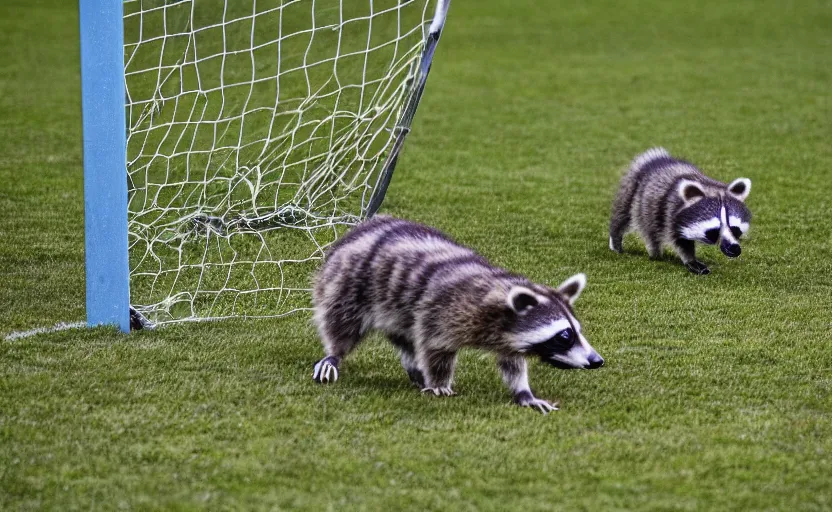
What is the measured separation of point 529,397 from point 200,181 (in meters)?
2.25

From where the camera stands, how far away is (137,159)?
5238 mm

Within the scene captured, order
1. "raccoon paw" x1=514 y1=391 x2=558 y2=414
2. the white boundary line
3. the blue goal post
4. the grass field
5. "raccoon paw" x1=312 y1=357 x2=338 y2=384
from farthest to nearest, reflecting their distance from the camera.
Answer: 1. the white boundary line
2. the blue goal post
3. "raccoon paw" x1=312 y1=357 x2=338 y2=384
4. "raccoon paw" x1=514 y1=391 x2=558 y2=414
5. the grass field

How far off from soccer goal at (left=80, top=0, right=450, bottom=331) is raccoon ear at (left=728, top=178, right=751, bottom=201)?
2.05 meters

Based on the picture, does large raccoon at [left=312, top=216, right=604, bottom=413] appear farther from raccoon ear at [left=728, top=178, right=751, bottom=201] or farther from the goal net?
raccoon ear at [left=728, top=178, right=751, bottom=201]

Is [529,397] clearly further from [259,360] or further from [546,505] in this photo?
[259,360]

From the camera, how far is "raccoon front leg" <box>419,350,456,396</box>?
434 centimetres

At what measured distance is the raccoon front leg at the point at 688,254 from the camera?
6466 mm

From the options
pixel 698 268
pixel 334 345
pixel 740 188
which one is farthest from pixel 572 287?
pixel 740 188

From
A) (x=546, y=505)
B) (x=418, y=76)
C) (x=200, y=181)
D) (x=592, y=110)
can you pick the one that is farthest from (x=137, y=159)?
(x=592, y=110)

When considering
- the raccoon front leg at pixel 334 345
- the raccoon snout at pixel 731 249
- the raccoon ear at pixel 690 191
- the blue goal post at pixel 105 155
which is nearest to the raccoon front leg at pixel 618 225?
the raccoon ear at pixel 690 191

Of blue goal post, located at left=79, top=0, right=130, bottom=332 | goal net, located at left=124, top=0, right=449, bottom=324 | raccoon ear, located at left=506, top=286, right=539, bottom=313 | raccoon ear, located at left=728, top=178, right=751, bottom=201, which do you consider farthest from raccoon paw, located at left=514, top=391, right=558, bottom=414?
raccoon ear, located at left=728, top=178, right=751, bottom=201

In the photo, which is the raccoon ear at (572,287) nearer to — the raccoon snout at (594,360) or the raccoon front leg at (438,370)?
the raccoon snout at (594,360)

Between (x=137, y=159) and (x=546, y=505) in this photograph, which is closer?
(x=546, y=505)

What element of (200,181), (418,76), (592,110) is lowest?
(592,110)
